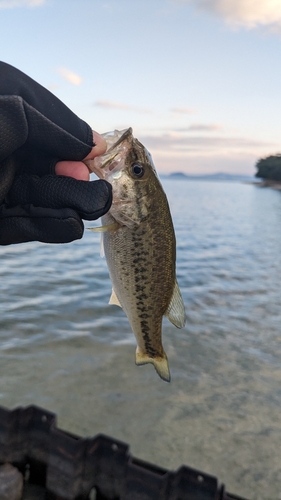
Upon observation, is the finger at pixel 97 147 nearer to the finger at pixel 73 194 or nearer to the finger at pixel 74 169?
the finger at pixel 74 169

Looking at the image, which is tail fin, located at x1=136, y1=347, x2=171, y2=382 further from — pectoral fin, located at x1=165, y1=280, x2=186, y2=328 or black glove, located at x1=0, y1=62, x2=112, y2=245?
black glove, located at x1=0, y1=62, x2=112, y2=245

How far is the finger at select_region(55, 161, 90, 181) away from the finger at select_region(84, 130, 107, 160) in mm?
91

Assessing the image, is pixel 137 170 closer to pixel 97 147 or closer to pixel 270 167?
pixel 97 147

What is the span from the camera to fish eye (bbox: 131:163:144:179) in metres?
3.77

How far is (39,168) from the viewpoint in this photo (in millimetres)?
3801

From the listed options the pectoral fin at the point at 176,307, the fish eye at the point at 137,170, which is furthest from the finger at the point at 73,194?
the pectoral fin at the point at 176,307

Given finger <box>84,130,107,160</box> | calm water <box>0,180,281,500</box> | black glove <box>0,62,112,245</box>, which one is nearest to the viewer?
black glove <box>0,62,112,245</box>

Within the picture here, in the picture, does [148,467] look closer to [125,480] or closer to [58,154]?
[125,480]

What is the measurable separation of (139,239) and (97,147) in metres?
0.94

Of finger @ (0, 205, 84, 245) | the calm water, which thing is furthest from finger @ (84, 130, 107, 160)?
the calm water

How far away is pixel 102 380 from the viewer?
11156 millimetres

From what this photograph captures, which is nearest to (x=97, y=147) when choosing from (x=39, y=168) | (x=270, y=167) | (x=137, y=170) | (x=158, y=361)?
(x=137, y=170)

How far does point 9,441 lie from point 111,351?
660 centimetres

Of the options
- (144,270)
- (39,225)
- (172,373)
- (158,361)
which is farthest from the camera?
(172,373)
